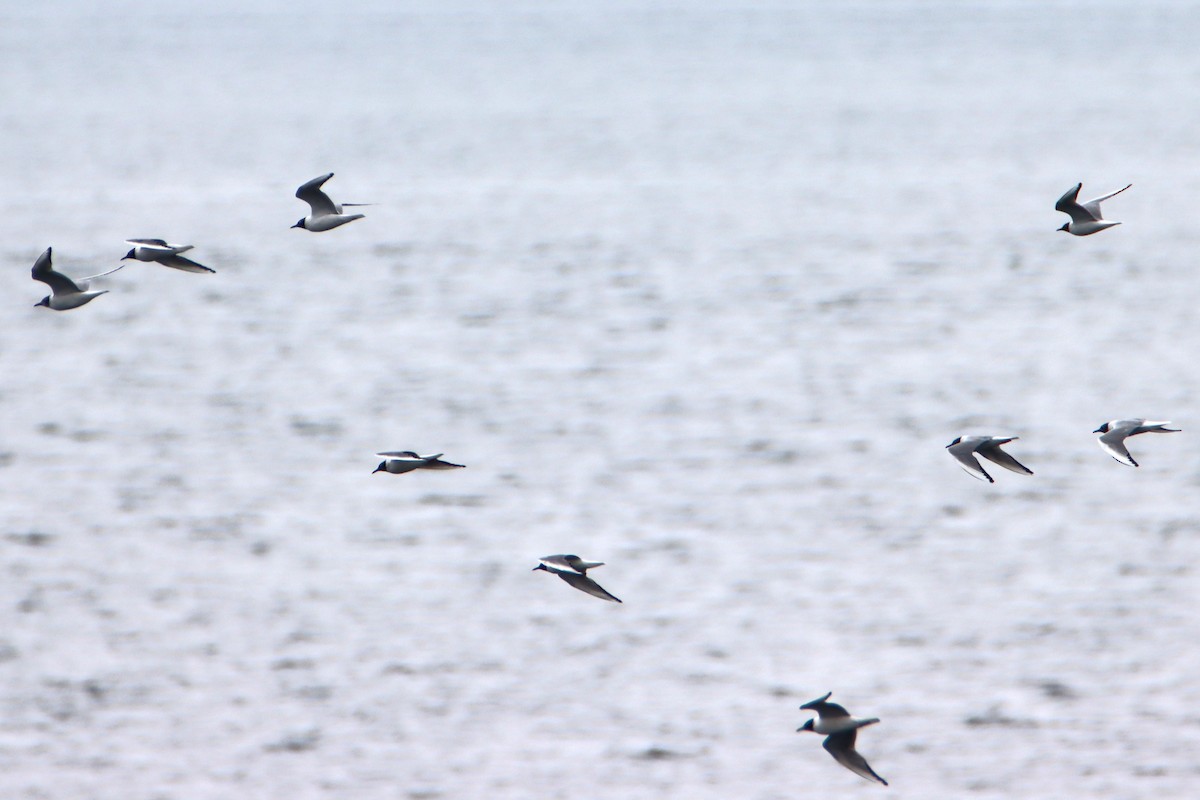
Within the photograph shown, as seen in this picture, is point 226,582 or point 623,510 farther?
point 623,510

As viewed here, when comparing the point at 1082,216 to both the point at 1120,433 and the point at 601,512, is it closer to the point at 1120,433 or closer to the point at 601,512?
the point at 1120,433

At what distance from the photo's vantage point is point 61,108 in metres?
135

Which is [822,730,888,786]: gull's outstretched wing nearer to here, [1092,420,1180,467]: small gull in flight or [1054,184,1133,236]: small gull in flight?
[1092,420,1180,467]: small gull in flight

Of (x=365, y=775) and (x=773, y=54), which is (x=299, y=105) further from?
(x=365, y=775)

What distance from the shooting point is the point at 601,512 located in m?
25.5

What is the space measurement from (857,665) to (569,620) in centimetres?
397

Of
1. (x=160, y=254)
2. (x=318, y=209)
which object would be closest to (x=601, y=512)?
(x=318, y=209)

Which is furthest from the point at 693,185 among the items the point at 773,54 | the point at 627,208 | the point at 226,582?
the point at 773,54

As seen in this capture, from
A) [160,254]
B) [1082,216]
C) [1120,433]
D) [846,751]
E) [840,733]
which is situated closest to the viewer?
[840,733]

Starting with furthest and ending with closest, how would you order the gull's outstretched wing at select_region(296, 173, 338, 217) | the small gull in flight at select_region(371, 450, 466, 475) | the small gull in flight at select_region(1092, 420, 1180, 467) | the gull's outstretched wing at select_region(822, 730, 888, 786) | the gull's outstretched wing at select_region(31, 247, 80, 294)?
1. the gull's outstretched wing at select_region(296, 173, 338, 217)
2. the gull's outstretched wing at select_region(31, 247, 80, 294)
3. the small gull in flight at select_region(371, 450, 466, 475)
4. the small gull in flight at select_region(1092, 420, 1180, 467)
5. the gull's outstretched wing at select_region(822, 730, 888, 786)

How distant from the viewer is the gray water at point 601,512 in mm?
17578

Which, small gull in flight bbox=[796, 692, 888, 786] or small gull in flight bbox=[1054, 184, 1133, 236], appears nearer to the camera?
small gull in flight bbox=[796, 692, 888, 786]

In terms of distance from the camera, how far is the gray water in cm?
1758

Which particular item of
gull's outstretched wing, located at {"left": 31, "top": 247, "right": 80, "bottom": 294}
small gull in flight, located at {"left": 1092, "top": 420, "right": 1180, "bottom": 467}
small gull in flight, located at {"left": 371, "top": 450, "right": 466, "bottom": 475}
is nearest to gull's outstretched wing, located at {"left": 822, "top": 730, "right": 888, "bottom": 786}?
small gull in flight, located at {"left": 1092, "top": 420, "right": 1180, "bottom": 467}
